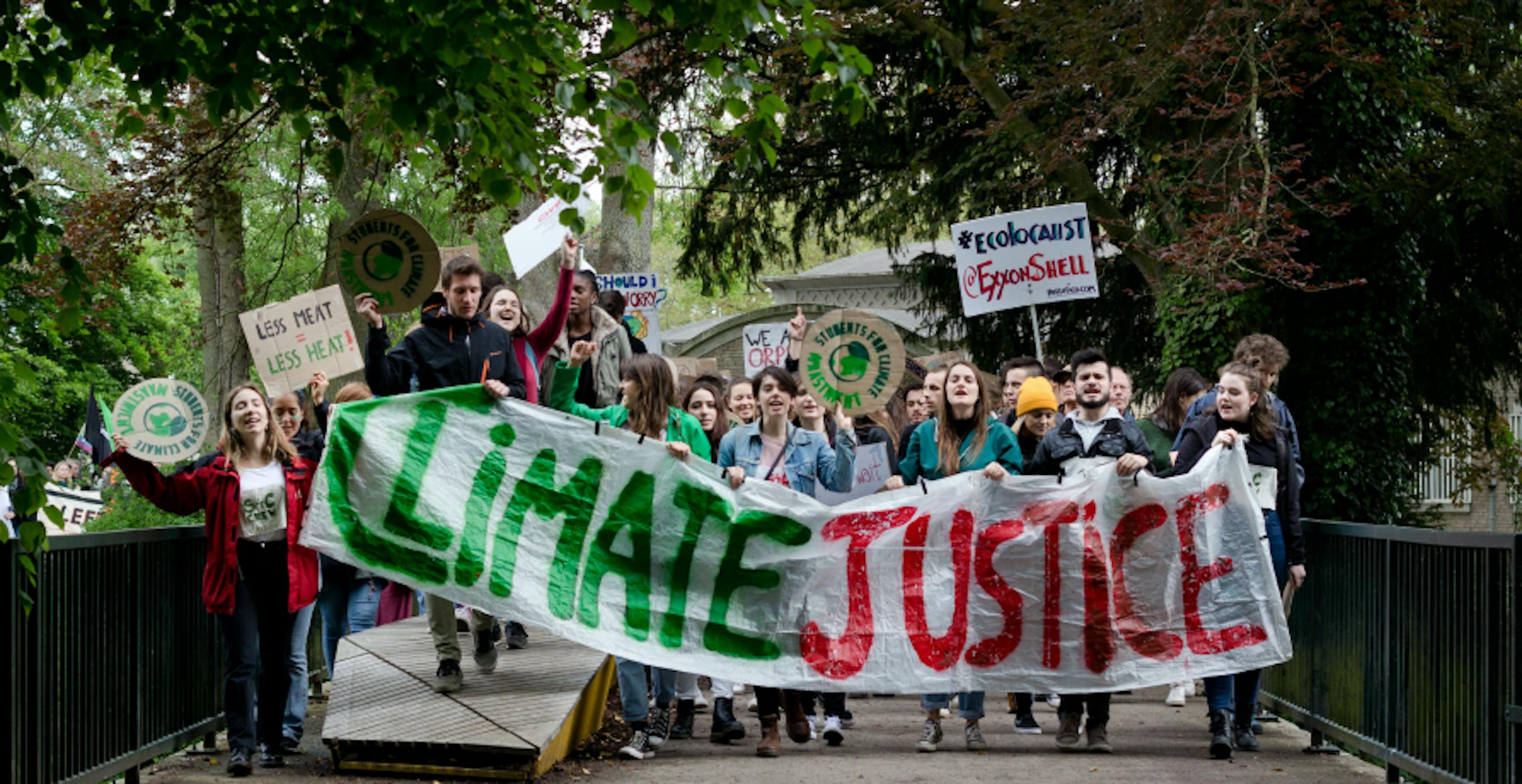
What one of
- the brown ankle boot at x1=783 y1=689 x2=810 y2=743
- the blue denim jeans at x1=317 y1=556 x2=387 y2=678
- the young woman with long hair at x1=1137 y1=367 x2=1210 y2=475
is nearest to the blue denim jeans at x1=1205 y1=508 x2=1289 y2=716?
the young woman with long hair at x1=1137 y1=367 x2=1210 y2=475

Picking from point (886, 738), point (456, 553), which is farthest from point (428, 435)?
point (886, 738)

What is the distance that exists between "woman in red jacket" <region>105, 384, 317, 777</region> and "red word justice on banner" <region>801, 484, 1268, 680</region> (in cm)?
265

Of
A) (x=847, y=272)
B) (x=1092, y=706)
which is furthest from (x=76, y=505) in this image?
(x=847, y=272)

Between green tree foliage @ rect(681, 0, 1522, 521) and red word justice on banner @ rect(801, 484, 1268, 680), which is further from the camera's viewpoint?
green tree foliage @ rect(681, 0, 1522, 521)

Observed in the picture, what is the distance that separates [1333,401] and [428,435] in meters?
9.69

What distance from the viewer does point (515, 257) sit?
37.1 ft

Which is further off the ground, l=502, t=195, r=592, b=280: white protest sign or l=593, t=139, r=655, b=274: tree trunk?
l=593, t=139, r=655, b=274: tree trunk

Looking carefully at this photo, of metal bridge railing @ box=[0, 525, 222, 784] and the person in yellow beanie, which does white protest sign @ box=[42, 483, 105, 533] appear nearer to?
metal bridge railing @ box=[0, 525, 222, 784]

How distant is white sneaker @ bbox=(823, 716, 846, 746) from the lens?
335 inches

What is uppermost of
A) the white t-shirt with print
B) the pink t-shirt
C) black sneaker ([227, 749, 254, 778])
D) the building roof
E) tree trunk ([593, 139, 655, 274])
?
the building roof

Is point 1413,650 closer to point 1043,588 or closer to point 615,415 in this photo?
point 1043,588

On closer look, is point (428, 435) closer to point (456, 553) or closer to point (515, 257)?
point (456, 553)

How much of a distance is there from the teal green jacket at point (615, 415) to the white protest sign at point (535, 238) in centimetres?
241

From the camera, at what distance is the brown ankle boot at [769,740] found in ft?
26.5
